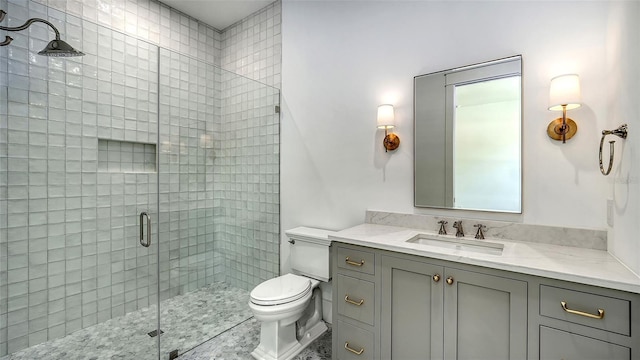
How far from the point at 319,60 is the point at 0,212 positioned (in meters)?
2.50

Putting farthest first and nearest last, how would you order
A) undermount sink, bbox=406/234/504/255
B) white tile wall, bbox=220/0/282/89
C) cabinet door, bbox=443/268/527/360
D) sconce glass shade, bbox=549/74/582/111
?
white tile wall, bbox=220/0/282/89, undermount sink, bbox=406/234/504/255, sconce glass shade, bbox=549/74/582/111, cabinet door, bbox=443/268/527/360

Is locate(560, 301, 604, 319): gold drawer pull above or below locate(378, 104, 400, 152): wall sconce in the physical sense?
below

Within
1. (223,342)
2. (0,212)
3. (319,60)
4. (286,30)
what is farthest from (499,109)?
(0,212)

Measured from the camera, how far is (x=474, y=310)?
1271 millimetres

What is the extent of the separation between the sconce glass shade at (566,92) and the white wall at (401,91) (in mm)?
118

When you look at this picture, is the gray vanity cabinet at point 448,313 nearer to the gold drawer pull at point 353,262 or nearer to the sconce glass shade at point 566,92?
the gold drawer pull at point 353,262

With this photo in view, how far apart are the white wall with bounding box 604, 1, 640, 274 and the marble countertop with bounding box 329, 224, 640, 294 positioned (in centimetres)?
8

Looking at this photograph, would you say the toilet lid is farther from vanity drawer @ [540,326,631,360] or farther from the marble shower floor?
vanity drawer @ [540,326,631,360]

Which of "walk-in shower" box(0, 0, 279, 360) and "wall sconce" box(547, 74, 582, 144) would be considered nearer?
"wall sconce" box(547, 74, 582, 144)

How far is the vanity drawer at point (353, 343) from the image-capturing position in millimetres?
1599

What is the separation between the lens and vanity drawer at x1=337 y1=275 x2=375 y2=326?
1.59m

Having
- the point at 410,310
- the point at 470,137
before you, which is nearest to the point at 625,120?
the point at 470,137

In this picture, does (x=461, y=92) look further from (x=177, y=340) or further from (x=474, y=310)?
(x=177, y=340)

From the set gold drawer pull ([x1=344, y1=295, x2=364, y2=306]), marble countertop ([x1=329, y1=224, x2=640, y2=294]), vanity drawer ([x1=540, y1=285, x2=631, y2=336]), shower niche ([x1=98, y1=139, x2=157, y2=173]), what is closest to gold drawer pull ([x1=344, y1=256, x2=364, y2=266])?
marble countertop ([x1=329, y1=224, x2=640, y2=294])
